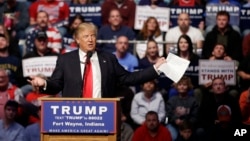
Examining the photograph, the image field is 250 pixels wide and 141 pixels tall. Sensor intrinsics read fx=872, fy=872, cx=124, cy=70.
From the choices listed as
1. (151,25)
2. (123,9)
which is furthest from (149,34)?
(123,9)

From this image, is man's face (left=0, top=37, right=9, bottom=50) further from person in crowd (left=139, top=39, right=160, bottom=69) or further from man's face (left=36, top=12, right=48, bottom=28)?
person in crowd (left=139, top=39, right=160, bottom=69)

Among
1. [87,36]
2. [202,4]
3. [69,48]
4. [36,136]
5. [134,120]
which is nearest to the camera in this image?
[87,36]

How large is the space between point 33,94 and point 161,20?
9.63ft

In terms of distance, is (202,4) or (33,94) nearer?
(33,94)

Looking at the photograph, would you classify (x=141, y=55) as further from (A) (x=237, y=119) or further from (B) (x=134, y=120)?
(A) (x=237, y=119)

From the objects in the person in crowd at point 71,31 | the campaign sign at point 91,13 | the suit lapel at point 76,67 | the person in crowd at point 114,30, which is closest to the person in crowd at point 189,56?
the person in crowd at point 114,30

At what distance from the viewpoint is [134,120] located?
1294cm

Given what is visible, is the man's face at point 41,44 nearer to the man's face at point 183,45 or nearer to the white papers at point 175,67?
the man's face at point 183,45

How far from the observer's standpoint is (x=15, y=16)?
15.3 m

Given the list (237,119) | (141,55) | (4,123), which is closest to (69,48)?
(141,55)

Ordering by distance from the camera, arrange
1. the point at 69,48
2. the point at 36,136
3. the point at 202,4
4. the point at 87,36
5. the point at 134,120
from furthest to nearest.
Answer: the point at 202,4 → the point at 69,48 → the point at 134,120 → the point at 36,136 → the point at 87,36

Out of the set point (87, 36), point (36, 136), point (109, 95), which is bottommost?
point (36, 136)

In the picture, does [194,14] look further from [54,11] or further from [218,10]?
[54,11]

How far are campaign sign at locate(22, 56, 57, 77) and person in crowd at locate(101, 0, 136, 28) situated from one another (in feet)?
7.62
